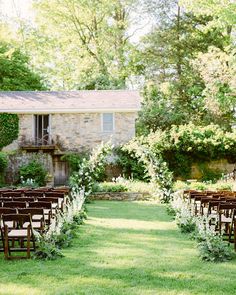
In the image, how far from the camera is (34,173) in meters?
27.7

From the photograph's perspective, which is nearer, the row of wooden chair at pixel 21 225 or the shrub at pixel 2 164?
the row of wooden chair at pixel 21 225

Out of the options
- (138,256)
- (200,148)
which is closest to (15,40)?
(200,148)

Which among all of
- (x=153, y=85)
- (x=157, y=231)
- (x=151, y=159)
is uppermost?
(x=153, y=85)

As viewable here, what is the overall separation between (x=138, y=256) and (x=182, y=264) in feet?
3.31

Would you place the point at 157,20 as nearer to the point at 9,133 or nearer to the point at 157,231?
the point at 9,133

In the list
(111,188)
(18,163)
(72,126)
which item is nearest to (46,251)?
(111,188)

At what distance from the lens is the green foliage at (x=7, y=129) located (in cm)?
3247

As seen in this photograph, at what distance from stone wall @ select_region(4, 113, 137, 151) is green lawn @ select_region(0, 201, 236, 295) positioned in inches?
802

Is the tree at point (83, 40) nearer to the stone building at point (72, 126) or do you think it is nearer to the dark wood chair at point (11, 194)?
the stone building at point (72, 126)

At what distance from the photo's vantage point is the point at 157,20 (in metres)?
44.2

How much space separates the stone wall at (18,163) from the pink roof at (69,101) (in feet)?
16.7

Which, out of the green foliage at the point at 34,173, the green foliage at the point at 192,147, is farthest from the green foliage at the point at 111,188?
the green foliage at the point at 192,147

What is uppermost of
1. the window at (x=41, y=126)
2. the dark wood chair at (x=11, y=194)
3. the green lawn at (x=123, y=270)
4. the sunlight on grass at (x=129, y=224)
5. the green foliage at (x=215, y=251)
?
the window at (x=41, y=126)

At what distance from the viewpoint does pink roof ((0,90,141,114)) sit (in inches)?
1296
